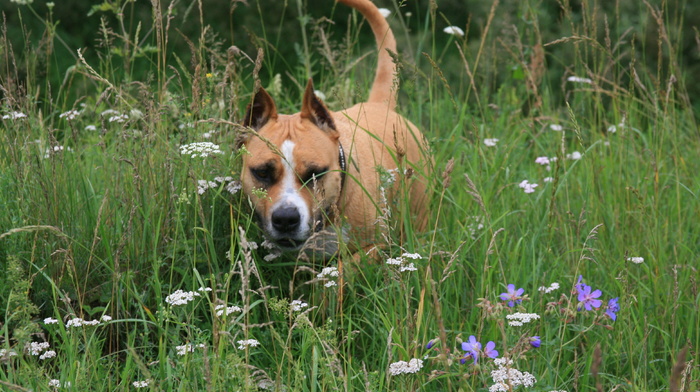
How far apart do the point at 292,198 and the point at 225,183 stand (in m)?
0.34

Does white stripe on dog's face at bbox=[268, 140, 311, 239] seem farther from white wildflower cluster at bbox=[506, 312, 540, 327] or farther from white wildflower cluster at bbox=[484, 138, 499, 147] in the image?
white wildflower cluster at bbox=[484, 138, 499, 147]

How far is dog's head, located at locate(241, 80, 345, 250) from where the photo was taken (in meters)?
3.07

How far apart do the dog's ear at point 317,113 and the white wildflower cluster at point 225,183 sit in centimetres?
44

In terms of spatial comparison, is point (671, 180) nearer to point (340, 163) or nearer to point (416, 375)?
point (340, 163)

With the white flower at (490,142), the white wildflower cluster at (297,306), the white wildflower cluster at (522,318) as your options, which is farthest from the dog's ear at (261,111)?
the white wildflower cluster at (522,318)

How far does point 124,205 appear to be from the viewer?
3.03 m

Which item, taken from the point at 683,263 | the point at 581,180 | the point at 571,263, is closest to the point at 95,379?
the point at 571,263

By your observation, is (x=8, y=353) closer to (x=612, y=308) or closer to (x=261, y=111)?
(x=261, y=111)

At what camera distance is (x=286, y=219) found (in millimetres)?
3041

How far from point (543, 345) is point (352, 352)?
2.18ft

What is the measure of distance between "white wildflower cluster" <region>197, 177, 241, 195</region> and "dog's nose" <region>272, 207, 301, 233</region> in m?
0.18

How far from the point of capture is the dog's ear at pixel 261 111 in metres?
3.38

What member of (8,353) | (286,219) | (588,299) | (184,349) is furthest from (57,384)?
(588,299)

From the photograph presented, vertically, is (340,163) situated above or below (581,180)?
above
